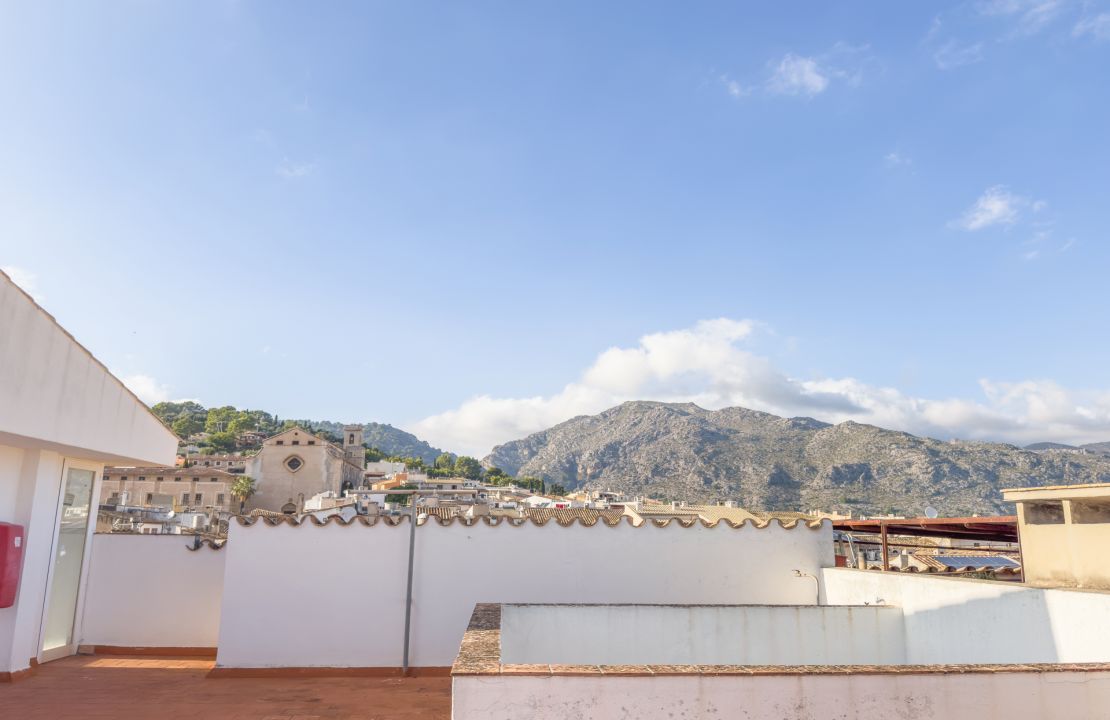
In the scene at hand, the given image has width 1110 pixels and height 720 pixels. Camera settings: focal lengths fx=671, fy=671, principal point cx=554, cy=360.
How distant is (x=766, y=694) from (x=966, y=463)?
84.4 meters

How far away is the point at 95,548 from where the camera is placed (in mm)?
10047

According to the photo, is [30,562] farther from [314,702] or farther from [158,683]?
[314,702]

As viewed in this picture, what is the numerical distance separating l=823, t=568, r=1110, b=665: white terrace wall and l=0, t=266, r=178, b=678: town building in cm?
967

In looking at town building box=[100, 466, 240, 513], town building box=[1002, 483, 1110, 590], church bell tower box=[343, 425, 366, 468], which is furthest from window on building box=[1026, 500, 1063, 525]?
church bell tower box=[343, 425, 366, 468]

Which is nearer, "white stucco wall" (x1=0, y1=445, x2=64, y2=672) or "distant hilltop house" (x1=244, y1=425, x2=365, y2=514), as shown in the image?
"white stucco wall" (x1=0, y1=445, x2=64, y2=672)

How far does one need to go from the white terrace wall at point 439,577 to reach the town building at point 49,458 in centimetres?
231

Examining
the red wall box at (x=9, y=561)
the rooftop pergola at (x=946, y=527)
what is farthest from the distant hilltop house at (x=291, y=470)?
the rooftop pergola at (x=946, y=527)

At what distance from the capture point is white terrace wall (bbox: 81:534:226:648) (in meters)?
9.83

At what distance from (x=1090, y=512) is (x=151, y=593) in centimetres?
1189

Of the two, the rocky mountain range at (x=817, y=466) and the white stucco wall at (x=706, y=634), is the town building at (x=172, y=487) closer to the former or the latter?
Result: the rocky mountain range at (x=817, y=466)

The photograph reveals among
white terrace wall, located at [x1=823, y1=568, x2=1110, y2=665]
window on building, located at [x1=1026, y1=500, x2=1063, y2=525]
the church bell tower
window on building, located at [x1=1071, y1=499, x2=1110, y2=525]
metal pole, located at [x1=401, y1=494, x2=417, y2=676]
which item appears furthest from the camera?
the church bell tower

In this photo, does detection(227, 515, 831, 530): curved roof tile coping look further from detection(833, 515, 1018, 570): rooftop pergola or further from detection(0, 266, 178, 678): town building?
detection(0, 266, 178, 678): town building

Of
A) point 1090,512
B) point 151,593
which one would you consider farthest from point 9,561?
point 1090,512

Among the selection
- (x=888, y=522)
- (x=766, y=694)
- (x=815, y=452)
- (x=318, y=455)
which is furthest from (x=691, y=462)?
(x=766, y=694)
